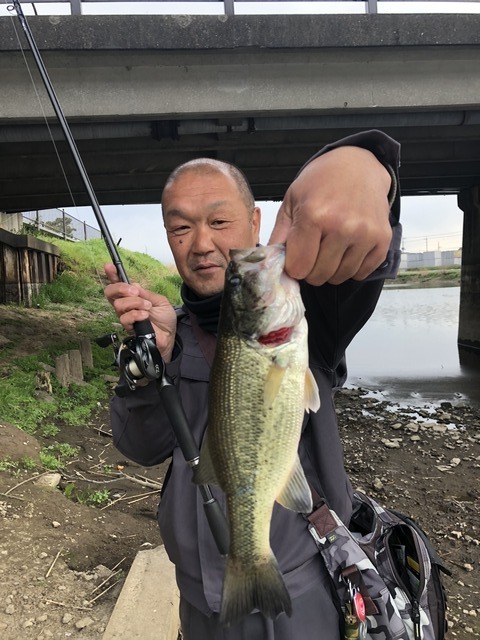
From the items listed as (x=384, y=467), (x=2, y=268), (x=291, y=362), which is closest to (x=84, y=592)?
(x=291, y=362)

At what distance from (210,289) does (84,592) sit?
2955 millimetres

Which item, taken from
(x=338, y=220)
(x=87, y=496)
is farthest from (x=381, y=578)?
(x=87, y=496)

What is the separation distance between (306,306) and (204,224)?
25.8 inches

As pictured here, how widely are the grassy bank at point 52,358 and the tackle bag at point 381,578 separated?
503cm

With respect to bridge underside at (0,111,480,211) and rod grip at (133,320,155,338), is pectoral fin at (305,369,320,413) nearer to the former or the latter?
rod grip at (133,320,155,338)

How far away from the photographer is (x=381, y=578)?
2029 mm

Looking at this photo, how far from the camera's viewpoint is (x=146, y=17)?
766 centimetres

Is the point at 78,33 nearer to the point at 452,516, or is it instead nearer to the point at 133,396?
the point at 133,396

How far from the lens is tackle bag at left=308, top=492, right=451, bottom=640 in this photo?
1.94 m

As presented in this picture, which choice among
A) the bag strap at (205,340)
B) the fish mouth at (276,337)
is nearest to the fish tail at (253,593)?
the fish mouth at (276,337)

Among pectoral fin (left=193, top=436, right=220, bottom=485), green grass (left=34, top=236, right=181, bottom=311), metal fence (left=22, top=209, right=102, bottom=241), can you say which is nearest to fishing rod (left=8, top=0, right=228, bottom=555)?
pectoral fin (left=193, top=436, right=220, bottom=485)

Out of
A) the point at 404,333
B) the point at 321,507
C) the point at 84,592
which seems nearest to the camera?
the point at 321,507

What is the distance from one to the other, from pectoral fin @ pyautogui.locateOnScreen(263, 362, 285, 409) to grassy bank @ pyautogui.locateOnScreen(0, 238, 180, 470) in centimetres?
524

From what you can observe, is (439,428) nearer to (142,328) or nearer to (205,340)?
(205,340)
